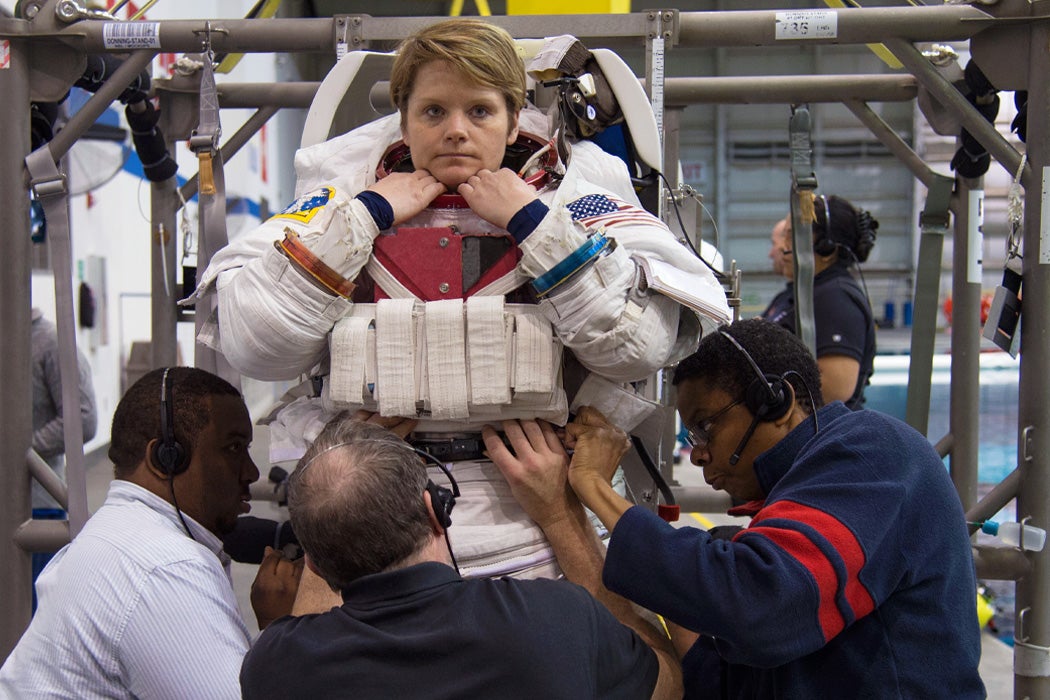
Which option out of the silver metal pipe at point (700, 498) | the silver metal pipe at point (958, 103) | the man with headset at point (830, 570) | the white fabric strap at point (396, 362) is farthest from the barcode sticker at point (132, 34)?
the silver metal pipe at point (700, 498)

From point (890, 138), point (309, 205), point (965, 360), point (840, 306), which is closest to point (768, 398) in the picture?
point (309, 205)

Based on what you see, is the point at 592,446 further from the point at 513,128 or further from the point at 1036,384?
the point at 1036,384

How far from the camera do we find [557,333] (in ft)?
5.07

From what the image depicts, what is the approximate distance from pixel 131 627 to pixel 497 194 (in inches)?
37.8

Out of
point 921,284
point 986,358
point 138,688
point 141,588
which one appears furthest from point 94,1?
point 986,358

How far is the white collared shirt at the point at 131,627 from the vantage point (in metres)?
1.52

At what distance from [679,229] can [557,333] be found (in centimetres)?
89

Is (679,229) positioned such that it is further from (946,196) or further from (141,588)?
(141,588)

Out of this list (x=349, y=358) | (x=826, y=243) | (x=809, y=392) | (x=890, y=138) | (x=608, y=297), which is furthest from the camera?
(x=826, y=243)

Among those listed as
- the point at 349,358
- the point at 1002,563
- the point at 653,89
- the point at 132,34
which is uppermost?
the point at 132,34

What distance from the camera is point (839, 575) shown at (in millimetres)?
1338

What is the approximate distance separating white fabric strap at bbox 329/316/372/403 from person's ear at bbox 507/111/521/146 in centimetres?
45

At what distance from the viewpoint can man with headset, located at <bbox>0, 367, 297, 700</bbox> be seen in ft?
5.01

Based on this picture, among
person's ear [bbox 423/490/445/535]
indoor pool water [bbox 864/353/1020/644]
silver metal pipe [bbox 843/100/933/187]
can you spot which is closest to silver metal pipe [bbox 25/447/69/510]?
person's ear [bbox 423/490/445/535]
